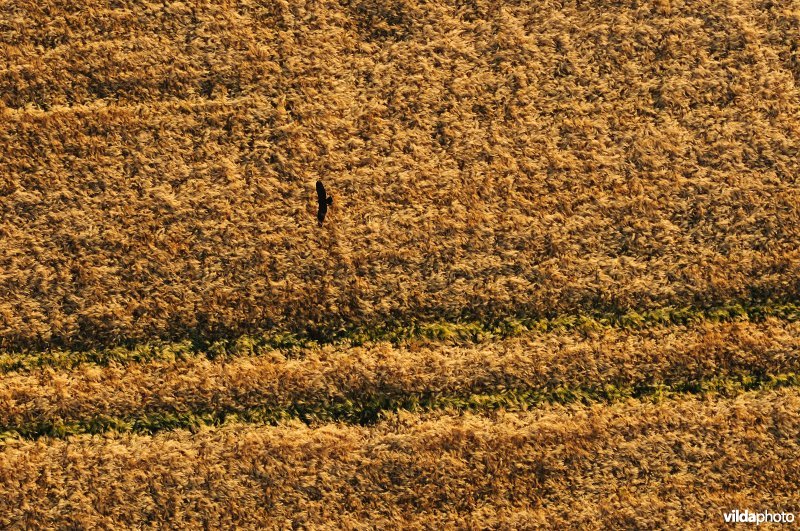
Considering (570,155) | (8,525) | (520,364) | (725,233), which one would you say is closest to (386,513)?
(520,364)

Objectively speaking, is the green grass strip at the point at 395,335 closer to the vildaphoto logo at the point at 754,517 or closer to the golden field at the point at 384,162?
the golden field at the point at 384,162

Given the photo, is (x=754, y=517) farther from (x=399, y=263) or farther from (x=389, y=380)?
(x=399, y=263)

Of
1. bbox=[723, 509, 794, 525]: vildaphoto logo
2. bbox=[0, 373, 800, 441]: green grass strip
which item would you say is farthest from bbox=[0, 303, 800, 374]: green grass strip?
bbox=[723, 509, 794, 525]: vildaphoto logo

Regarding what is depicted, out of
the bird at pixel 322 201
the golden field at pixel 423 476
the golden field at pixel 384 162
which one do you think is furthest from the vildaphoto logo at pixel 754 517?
the bird at pixel 322 201

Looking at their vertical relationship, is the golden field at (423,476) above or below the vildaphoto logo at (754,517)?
above

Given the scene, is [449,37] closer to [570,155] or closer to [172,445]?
[570,155]

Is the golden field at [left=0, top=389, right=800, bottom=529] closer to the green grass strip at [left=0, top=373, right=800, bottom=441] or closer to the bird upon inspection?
the green grass strip at [left=0, top=373, right=800, bottom=441]
